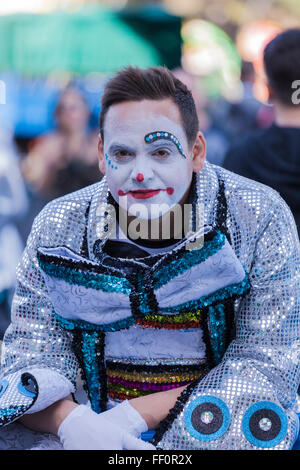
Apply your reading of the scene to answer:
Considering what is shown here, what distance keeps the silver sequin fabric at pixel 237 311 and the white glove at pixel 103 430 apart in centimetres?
8

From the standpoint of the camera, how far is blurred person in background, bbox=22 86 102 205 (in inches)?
139

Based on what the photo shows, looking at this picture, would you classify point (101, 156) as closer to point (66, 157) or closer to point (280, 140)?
point (280, 140)

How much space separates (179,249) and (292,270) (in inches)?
12.2

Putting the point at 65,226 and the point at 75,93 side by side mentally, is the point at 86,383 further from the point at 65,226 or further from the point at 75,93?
the point at 75,93

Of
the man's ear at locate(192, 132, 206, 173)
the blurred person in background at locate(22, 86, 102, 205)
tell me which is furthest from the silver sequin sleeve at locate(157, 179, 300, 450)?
the blurred person in background at locate(22, 86, 102, 205)

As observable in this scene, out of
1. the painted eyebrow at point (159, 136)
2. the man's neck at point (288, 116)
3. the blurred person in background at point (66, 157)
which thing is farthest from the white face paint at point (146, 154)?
the blurred person in background at point (66, 157)

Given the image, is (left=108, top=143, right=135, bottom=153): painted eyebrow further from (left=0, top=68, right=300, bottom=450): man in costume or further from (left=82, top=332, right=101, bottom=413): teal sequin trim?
(left=82, top=332, right=101, bottom=413): teal sequin trim

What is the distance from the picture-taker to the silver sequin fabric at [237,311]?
1.67 meters

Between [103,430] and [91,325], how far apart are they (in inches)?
11.1

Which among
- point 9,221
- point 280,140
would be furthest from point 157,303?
point 9,221

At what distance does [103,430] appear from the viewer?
1.61 m

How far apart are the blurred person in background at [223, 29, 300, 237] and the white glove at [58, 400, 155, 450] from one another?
103 cm

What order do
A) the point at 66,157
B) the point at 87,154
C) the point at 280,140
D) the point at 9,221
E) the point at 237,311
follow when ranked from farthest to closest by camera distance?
the point at 87,154, the point at 66,157, the point at 9,221, the point at 280,140, the point at 237,311

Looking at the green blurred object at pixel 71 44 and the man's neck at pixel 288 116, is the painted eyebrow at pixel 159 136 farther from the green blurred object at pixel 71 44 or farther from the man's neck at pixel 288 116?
the green blurred object at pixel 71 44
